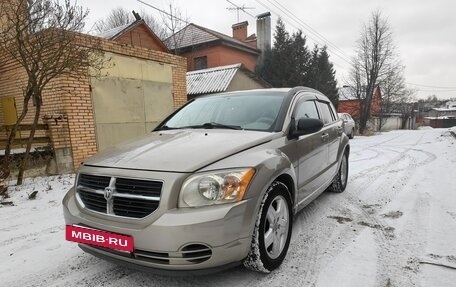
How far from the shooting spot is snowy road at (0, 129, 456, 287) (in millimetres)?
2695

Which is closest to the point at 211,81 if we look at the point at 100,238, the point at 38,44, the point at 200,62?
the point at 200,62

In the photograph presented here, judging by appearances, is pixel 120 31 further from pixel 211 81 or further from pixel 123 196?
pixel 123 196

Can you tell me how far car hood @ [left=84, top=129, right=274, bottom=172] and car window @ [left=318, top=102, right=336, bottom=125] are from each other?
70.3 inches

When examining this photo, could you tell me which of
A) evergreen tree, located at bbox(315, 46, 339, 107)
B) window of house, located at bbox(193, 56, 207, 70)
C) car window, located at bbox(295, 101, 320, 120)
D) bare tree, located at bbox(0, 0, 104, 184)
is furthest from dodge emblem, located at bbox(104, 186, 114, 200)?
window of house, located at bbox(193, 56, 207, 70)

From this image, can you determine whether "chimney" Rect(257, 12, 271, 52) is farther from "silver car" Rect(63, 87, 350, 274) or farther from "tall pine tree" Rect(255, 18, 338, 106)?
"silver car" Rect(63, 87, 350, 274)

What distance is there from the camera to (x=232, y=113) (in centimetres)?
365

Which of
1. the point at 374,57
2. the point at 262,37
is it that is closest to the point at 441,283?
the point at 262,37

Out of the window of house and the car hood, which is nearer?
the car hood

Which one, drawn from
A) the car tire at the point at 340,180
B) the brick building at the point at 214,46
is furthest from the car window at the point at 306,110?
the brick building at the point at 214,46

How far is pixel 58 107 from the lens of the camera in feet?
23.0

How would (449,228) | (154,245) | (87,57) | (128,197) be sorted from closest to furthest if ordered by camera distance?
1. (154,245)
2. (128,197)
3. (449,228)
4. (87,57)

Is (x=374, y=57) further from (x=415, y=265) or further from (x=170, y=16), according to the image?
(x=415, y=265)

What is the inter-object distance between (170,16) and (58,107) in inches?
874

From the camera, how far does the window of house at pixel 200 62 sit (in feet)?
95.6
